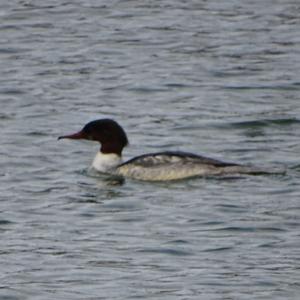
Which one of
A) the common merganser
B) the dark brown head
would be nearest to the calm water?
the common merganser

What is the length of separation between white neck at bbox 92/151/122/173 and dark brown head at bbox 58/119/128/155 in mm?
73

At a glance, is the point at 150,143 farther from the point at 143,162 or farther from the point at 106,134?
the point at 143,162

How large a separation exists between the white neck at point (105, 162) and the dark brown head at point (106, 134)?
2.9 inches

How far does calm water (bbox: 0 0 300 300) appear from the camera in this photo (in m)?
16.4

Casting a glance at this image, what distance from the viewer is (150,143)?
23.2 metres

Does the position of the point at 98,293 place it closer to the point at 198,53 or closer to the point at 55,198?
the point at 55,198

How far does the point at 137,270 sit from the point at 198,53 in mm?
11895

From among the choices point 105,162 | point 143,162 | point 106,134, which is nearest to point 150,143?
point 106,134

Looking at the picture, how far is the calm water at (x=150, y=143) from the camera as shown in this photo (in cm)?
1638

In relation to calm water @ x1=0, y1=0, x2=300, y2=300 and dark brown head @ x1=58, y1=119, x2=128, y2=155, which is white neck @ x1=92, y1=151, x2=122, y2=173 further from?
calm water @ x1=0, y1=0, x2=300, y2=300

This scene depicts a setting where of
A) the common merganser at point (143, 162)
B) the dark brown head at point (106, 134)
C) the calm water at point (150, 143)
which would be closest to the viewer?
the calm water at point (150, 143)

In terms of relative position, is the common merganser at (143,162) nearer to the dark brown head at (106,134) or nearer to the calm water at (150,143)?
the dark brown head at (106,134)

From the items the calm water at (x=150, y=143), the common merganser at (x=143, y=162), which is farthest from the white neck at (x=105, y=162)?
the calm water at (x=150, y=143)

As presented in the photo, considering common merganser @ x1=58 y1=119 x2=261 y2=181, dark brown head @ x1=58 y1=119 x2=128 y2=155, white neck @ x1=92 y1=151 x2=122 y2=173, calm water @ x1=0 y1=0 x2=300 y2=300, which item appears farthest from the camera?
dark brown head @ x1=58 y1=119 x2=128 y2=155
